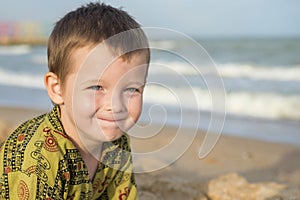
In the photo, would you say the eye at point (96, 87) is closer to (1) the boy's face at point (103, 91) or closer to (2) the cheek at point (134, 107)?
(1) the boy's face at point (103, 91)

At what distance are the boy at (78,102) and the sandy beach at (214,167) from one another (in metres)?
0.47

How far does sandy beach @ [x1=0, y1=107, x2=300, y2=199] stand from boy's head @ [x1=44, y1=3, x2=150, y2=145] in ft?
1.56

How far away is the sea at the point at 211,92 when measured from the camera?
7.19ft

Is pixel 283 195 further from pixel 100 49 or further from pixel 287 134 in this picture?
pixel 287 134

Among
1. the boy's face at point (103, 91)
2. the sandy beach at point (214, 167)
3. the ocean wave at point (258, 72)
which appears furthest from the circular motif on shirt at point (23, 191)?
the ocean wave at point (258, 72)

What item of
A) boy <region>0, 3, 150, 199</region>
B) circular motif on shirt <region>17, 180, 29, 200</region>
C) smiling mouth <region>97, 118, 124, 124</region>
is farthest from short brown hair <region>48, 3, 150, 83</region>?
circular motif on shirt <region>17, 180, 29, 200</region>

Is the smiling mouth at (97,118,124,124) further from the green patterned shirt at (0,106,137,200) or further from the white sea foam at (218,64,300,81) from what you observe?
the white sea foam at (218,64,300,81)

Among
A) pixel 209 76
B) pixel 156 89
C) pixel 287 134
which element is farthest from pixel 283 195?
pixel 156 89

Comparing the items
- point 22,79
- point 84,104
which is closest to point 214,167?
point 84,104

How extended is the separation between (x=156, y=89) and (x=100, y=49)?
666 cm

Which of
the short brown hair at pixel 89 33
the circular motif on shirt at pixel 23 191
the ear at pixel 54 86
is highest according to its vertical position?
the short brown hair at pixel 89 33

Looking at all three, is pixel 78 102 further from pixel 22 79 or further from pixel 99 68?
pixel 22 79

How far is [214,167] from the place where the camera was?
3971 mm

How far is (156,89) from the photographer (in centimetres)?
843
